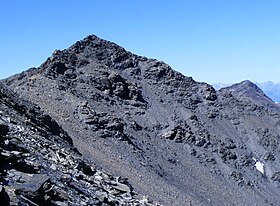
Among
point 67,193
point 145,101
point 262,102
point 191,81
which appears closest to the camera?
point 67,193

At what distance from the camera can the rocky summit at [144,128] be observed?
3472cm

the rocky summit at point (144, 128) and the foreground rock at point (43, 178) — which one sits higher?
the rocky summit at point (144, 128)

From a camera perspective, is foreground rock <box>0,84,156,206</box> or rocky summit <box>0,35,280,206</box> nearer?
foreground rock <box>0,84,156,206</box>

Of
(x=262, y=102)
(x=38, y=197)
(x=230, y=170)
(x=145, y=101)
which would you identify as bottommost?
(x=38, y=197)

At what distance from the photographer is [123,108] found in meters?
63.4

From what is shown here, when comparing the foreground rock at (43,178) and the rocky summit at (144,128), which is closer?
the foreground rock at (43,178)

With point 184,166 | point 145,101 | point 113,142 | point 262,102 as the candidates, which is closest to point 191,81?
point 145,101

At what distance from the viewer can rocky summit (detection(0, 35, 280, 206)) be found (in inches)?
1367

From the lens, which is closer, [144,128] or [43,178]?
[43,178]

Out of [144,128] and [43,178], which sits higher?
[144,128]

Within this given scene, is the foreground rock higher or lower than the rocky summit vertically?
lower

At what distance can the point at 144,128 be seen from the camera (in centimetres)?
6175

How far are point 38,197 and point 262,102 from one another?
120 meters

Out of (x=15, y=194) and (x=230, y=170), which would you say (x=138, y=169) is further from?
(x=15, y=194)
